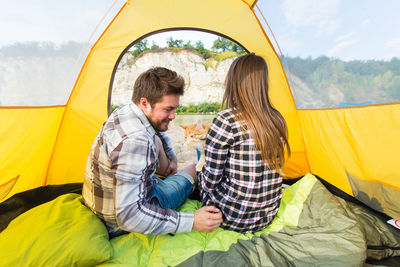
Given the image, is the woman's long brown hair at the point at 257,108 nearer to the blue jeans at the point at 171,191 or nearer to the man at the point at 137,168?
the man at the point at 137,168

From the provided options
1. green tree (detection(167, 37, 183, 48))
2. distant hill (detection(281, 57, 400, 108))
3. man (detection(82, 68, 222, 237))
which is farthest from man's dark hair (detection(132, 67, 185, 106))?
distant hill (detection(281, 57, 400, 108))

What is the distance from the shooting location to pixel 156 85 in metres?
1.08

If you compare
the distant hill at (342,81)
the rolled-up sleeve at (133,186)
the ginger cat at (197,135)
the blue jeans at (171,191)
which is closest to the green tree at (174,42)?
the ginger cat at (197,135)

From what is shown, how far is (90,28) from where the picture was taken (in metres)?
1.68

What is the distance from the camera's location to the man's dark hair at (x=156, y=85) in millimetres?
1075

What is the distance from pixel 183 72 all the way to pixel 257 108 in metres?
1.30

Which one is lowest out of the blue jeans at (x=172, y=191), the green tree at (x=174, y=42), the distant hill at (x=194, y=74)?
the blue jeans at (x=172, y=191)

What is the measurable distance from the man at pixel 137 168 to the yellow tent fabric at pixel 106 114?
746 mm

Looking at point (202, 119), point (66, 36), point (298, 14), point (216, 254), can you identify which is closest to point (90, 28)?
point (66, 36)

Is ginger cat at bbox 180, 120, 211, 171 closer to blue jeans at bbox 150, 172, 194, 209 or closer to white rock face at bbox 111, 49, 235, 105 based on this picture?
white rock face at bbox 111, 49, 235, 105

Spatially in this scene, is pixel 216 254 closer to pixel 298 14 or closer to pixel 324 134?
pixel 324 134

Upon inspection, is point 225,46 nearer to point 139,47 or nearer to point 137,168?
point 139,47

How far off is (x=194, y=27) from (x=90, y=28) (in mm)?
830

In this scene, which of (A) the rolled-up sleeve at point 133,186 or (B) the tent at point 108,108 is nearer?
(A) the rolled-up sleeve at point 133,186
